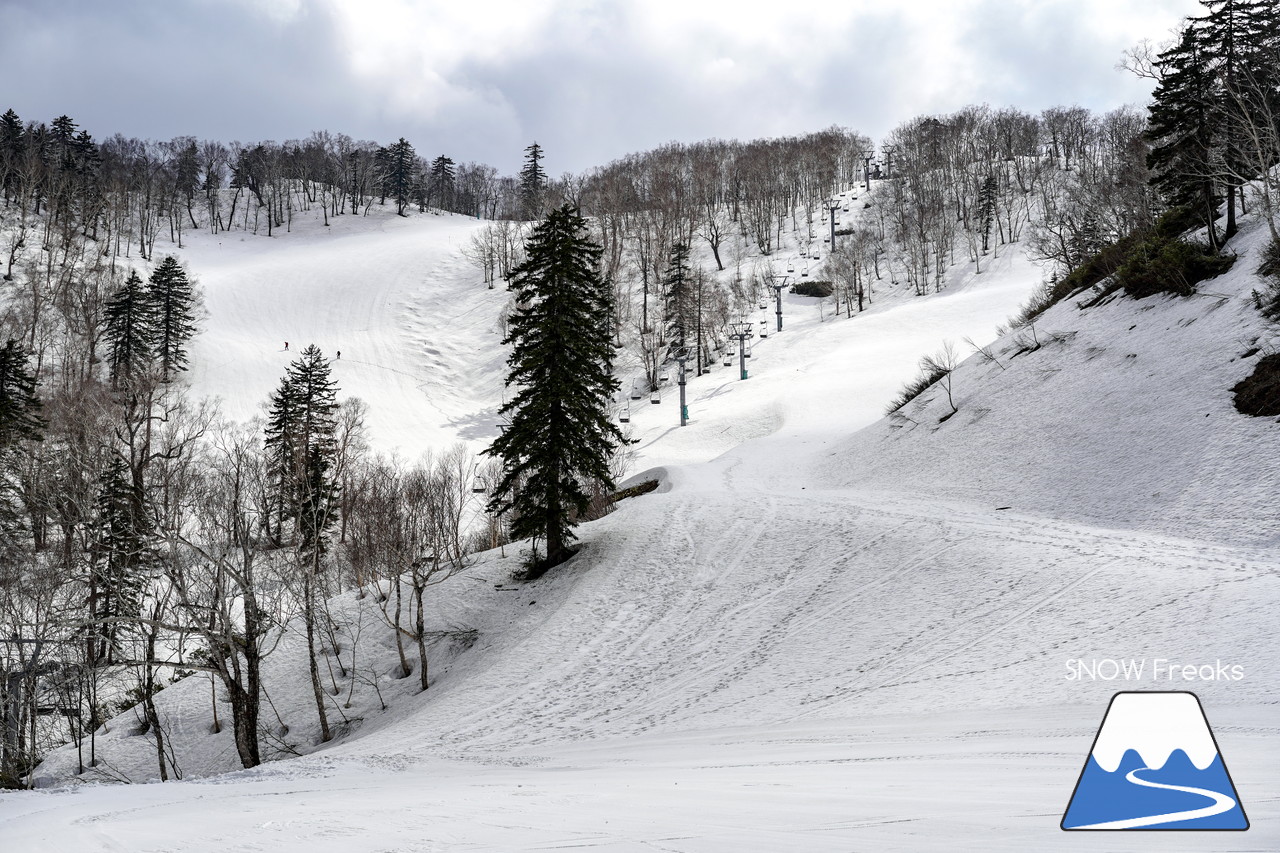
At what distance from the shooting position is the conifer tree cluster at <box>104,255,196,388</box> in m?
52.7

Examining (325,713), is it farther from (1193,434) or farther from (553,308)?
(1193,434)

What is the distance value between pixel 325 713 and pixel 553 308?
14678 millimetres

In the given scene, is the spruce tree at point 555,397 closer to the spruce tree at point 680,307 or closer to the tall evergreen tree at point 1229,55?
the tall evergreen tree at point 1229,55

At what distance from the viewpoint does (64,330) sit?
5619 cm

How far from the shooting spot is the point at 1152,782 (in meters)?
3.63

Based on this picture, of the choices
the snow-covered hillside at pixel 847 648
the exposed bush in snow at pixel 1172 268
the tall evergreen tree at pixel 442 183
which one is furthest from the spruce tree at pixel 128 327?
the tall evergreen tree at pixel 442 183

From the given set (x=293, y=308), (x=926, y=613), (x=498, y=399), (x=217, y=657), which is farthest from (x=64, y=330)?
(x=926, y=613)

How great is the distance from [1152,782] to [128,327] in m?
66.6

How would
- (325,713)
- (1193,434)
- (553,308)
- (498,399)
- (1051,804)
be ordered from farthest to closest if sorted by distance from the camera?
1. (498,399)
2. (553,308)
3. (325,713)
4. (1193,434)
5. (1051,804)

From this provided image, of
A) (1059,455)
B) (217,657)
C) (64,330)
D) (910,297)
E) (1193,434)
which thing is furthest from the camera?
(910,297)

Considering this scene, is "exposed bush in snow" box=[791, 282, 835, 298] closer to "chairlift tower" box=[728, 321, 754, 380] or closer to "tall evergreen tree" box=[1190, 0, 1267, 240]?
"chairlift tower" box=[728, 321, 754, 380]

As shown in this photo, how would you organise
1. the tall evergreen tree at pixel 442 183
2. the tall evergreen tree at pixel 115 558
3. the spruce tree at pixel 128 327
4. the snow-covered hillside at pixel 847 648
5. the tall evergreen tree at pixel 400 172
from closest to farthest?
the snow-covered hillside at pixel 847 648 < the tall evergreen tree at pixel 115 558 < the spruce tree at pixel 128 327 < the tall evergreen tree at pixel 400 172 < the tall evergreen tree at pixel 442 183

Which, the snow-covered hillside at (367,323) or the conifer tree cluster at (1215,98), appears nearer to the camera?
the conifer tree cluster at (1215,98)

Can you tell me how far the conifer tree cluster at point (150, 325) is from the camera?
173 feet
